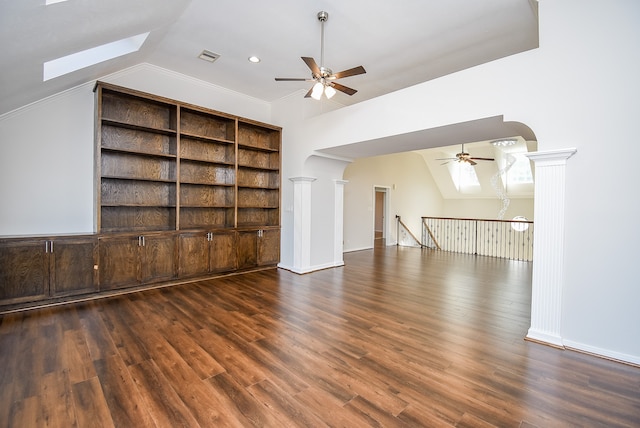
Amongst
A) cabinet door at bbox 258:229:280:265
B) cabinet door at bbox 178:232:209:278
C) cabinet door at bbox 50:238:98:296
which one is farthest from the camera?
cabinet door at bbox 258:229:280:265

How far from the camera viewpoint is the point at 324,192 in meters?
5.84

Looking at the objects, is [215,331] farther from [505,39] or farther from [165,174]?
[505,39]

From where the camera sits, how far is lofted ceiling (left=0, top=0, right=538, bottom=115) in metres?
2.53

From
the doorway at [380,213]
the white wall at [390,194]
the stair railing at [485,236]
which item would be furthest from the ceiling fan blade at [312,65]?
the stair railing at [485,236]

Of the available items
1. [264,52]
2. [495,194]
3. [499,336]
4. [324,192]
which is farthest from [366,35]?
[495,194]

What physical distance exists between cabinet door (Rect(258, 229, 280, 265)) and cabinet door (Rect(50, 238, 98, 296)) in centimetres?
257

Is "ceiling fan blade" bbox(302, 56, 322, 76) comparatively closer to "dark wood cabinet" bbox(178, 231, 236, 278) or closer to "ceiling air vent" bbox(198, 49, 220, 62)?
"ceiling air vent" bbox(198, 49, 220, 62)

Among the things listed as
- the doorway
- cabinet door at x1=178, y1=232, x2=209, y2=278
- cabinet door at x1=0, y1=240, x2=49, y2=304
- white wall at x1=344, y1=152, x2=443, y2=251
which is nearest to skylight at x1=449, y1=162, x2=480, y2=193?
white wall at x1=344, y1=152, x2=443, y2=251

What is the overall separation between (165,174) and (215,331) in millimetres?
3003

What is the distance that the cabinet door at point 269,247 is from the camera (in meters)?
5.59

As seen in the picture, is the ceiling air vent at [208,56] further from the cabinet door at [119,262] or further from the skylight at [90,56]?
the cabinet door at [119,262]

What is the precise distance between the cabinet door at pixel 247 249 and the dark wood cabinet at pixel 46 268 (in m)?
2.14

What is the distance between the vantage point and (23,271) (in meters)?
3.34

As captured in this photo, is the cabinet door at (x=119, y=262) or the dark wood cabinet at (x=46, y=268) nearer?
the dark wood cabinet at (x=46, y=268)
